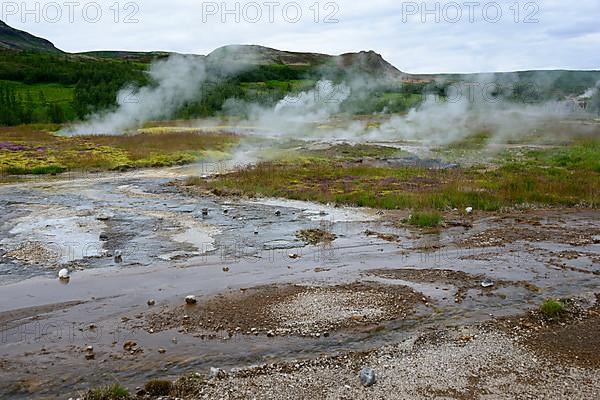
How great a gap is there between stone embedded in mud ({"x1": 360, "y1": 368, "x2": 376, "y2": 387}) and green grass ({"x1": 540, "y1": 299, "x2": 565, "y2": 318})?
15.7ft

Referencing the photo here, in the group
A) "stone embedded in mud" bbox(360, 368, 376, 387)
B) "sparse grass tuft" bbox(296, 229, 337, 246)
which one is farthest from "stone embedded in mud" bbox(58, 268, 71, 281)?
"stone embedded in mud" bbox(360, 368, 376, 387)

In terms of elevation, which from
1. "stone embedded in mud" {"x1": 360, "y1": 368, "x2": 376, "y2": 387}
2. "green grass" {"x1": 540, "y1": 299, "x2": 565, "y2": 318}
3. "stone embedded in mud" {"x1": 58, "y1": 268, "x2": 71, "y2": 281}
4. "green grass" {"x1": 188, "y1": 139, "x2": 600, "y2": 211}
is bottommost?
"stone embedded in mud" {"x1": 360, "y1": 368, "x2": 376, "y2": 387}

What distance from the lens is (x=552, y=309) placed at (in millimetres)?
11766

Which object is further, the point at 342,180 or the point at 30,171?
the point at 30,171

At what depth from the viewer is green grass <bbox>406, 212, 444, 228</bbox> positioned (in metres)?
20.3

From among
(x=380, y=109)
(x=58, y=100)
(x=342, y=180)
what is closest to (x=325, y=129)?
(x=380, y=109)

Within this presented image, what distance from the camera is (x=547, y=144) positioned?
48.2m

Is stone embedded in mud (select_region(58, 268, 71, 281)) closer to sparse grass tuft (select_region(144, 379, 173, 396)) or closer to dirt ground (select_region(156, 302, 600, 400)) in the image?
sparse grass tuft (select_region(144, 379, 173, 396))

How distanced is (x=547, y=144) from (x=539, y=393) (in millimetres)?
43898

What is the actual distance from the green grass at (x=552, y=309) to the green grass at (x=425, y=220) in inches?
330

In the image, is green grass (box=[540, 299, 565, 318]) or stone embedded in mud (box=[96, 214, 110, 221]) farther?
stone embedded in mud (box=[96, 214, 110, 221])

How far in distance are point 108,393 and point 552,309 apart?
28.9 ft

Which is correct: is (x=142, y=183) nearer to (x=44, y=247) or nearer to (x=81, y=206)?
(x=81, y=206)

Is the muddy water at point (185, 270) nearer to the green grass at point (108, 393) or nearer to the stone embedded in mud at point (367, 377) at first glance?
the green grass at point (108, 393)
